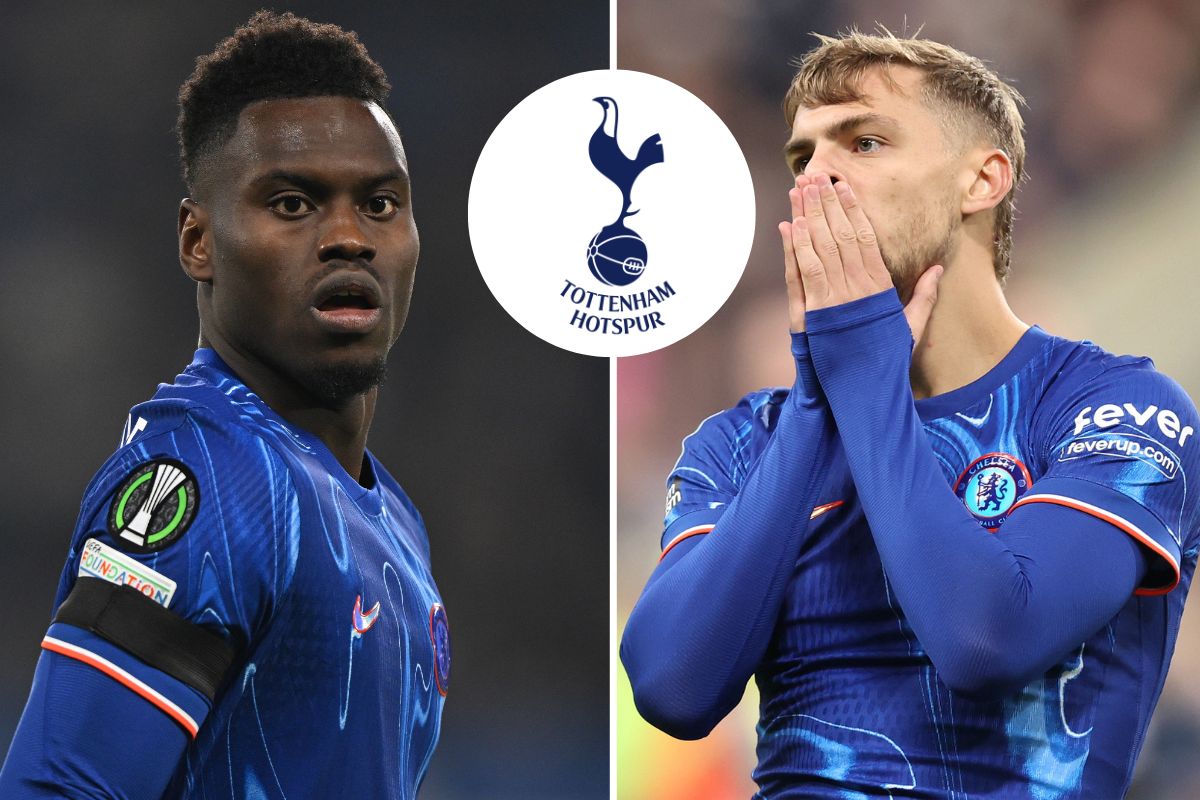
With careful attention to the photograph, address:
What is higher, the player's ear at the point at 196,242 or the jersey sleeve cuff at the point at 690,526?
the player's ear at the point at 196,242

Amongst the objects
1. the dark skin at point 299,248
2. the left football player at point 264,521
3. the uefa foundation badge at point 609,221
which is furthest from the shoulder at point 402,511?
the uefa foundation badge at point 609,221

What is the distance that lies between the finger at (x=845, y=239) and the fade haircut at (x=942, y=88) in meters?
0.21

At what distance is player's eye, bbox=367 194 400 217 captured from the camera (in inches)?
84.3

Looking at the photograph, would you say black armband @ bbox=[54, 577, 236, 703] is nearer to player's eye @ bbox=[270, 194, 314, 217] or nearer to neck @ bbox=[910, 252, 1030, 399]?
player's eye @ bbox=[270, 194, 314, 217]

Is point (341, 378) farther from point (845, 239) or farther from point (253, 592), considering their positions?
point (845, 239)

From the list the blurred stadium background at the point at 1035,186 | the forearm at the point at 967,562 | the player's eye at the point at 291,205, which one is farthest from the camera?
the blurred stadium background at the point at 1035,186

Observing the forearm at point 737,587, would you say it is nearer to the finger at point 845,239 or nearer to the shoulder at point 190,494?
the finger at point 845,239

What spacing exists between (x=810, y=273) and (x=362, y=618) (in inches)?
32.5

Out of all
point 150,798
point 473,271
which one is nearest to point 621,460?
point 473,271

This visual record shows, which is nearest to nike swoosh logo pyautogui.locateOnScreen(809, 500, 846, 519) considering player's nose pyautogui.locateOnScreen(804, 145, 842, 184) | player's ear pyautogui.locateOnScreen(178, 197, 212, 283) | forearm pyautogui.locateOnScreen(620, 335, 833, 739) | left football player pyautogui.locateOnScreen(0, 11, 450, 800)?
forearm pyautogui.locateOnScreen(620, 335, 833, 739)

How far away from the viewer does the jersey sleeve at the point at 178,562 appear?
1.67 metres

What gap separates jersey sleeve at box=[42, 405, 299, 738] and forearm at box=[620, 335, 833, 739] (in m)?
0.58

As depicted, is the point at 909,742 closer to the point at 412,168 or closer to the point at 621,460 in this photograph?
the point at 621,460

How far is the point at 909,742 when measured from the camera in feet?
6.32
